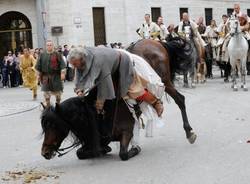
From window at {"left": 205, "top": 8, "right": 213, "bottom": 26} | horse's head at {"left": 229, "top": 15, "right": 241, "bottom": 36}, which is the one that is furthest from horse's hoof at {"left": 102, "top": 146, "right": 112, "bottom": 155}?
window at {"left": 205, "top": 8, "right": 213, "bottom": 26}

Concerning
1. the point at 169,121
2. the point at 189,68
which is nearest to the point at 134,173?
the point at 189,68

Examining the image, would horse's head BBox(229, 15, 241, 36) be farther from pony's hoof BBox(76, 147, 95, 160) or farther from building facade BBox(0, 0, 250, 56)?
building facade BBox(0, 0, 250, 56)

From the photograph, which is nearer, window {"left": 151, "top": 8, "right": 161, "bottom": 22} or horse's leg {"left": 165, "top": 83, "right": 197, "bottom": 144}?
horse's leg {"left": 165, "top": 83, "right": 197, "bottom": 144}

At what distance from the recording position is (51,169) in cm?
775

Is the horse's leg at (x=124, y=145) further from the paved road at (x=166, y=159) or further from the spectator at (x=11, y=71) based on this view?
the spectator at (x=11, y=71)

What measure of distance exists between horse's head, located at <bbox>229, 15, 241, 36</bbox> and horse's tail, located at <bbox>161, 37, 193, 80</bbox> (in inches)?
287

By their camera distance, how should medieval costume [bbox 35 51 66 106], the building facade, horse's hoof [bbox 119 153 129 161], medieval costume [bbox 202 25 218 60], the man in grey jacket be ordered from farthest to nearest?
the building facade → medieval costume [bbox 202 25 218 60] → medieval costume [bbox 35 51 66 106] → horse's hoof [bbox 119 153 129 161] → the man in grey jacket

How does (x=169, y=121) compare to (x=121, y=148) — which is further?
(x=169, y=121)

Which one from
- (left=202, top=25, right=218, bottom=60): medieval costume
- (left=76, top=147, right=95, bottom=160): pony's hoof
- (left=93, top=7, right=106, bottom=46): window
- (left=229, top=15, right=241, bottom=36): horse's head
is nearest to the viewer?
(left=76, top=147, right=95, bottom=160): pony's hoof

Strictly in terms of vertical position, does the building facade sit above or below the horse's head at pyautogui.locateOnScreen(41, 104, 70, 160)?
above

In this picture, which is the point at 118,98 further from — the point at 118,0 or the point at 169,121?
the point at 118,0

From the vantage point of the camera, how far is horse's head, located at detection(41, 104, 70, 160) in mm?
7695

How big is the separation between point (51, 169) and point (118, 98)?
1315mm

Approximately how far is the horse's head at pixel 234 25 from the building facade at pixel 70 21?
614 inches
